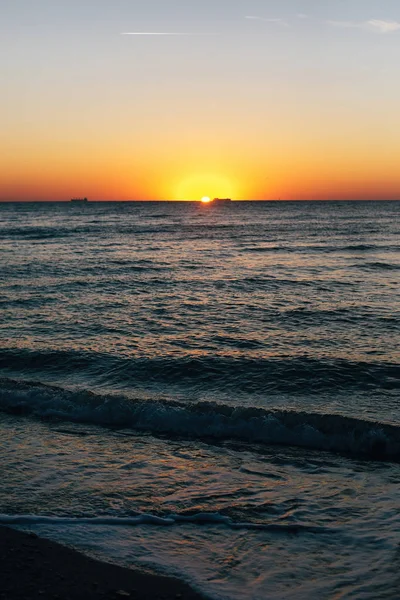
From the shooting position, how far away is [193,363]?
1383 centimetres

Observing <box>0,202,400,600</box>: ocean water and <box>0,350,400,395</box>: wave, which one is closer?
<box>0,202,400,600</box>: ocean water

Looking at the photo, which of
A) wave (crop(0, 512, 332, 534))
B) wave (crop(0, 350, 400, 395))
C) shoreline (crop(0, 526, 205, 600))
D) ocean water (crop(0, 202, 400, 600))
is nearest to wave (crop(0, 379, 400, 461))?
ocean water (crop(0, 202, 400, 600))

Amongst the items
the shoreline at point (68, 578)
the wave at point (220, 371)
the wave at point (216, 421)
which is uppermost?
the wave at point (220, 371)

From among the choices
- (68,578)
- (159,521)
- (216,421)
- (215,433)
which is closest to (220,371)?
(216,421)

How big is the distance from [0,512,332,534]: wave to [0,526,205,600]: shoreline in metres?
0.50

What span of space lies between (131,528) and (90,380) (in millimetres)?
6739

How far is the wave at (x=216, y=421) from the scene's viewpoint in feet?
30.9

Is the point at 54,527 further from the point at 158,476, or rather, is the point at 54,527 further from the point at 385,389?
the point at 385,389

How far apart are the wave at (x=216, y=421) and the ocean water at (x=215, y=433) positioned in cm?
3

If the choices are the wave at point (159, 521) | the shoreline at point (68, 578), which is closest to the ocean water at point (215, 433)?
the wave at point (159, 521)

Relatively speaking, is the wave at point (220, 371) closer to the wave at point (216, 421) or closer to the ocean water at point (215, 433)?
the ocean water at point (215, 433)

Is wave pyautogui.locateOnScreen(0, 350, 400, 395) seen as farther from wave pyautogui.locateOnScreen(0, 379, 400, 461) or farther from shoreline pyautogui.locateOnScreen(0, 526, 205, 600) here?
shoreline pyautogui.locateOnScreen(0, 526, 205, 600)

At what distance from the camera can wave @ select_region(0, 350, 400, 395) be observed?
1232 cm

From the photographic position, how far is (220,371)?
43.8ft
